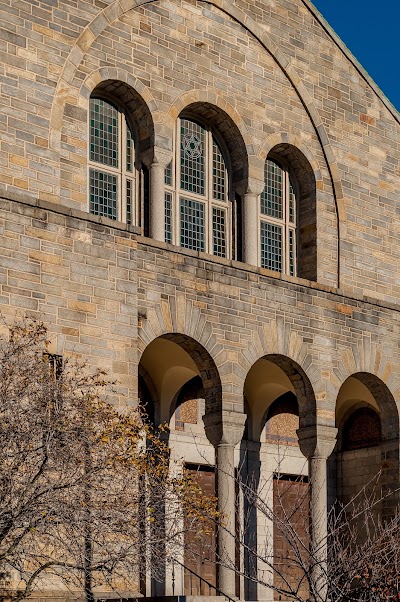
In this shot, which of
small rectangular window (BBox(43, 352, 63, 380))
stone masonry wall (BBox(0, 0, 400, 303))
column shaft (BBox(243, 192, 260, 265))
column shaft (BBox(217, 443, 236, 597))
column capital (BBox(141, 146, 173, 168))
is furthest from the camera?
column shaft (BBox(243, 192, 260, 265))

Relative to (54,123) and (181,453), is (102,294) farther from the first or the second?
(181,453)

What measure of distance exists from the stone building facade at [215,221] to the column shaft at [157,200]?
41 millimetres

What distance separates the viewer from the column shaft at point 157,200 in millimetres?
25266

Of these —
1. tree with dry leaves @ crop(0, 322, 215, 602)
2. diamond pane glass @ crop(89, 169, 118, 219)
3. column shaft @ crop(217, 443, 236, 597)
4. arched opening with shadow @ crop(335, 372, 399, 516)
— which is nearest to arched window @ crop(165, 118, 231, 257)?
diamond pane glass @ crop(89, 169, 118, 219)

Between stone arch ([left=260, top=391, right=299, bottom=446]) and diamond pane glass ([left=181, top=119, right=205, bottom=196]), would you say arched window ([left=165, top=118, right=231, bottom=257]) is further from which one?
stone arch ([left=260, top=391, right=299, bottom=446])

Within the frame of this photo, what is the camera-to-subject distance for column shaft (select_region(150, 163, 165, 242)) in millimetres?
25266

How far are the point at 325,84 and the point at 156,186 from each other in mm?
5675

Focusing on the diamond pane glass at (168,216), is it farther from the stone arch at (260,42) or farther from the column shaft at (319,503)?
the column shaft at (319,503)

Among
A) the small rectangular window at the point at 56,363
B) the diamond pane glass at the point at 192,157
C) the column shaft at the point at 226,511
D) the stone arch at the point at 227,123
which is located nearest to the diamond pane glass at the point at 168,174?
the diamond pane glass at the point at 192,157

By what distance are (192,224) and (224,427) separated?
5.23 metres

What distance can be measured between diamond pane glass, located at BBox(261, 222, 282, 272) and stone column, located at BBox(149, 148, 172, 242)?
2927 mm

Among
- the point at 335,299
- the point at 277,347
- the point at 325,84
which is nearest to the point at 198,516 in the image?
the point at 277,347

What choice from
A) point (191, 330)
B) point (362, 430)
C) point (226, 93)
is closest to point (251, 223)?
point (226, 93)

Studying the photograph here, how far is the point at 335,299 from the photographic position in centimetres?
2548
